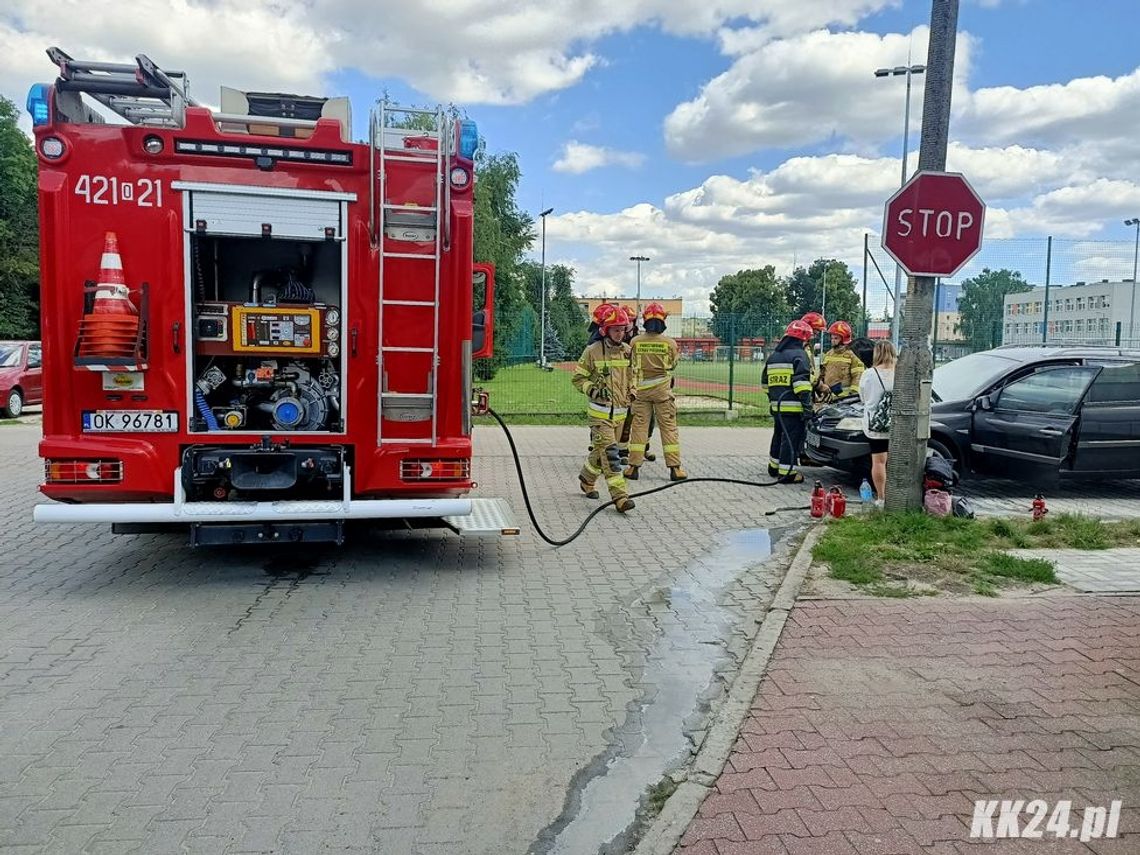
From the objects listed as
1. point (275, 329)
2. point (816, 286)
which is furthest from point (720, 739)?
point (816, 286)

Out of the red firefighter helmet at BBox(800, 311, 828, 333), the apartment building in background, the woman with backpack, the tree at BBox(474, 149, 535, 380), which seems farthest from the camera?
the tree at BBox(474, 149, 535, 380)

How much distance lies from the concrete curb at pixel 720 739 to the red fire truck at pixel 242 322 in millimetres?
Answer: 2233

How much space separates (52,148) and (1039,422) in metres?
9.06

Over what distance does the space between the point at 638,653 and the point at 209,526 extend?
2.95 meters

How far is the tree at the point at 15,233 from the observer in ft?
111

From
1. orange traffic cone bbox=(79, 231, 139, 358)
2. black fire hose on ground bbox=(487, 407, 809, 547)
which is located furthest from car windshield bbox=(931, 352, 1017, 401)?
orange traffic cone bbox=(79, 231, 139, 358)

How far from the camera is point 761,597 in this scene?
20.2 feet

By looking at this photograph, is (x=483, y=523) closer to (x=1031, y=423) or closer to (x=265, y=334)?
(x=265, y=334)

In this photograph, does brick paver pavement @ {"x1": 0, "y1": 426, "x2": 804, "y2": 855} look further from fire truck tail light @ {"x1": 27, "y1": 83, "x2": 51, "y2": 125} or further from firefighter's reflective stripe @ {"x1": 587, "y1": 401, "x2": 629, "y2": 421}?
fire truck tail light @ {"x1": 27, "y1": 83, "x2": 51, "y2": 125}

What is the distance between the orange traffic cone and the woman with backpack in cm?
633

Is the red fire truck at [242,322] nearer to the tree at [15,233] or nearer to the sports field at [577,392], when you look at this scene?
the sports field at [577,392]

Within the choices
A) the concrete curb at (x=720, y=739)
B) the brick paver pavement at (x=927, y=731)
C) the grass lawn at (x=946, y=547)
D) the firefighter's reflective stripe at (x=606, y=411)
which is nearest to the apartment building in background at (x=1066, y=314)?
the grass lawn at (x=946, y=547)

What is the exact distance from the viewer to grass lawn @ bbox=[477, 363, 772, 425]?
1838cm

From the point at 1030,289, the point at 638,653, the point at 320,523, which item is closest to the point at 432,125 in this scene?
the point at 320,523
